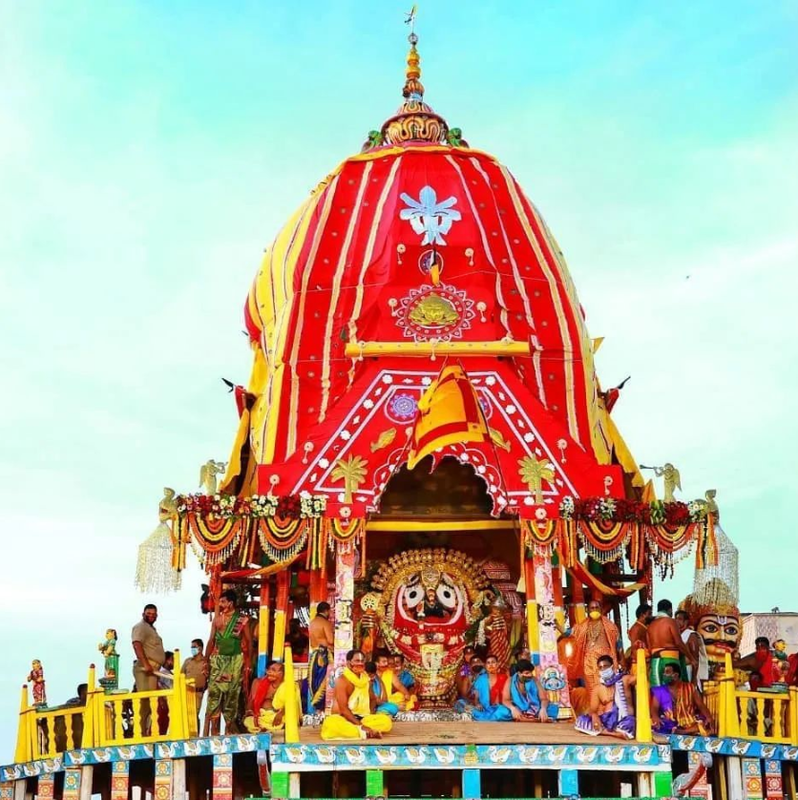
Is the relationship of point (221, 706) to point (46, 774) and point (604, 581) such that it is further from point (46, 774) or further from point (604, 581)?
point (604, 581)

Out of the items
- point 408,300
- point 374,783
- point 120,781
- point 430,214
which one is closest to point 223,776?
point 120,781

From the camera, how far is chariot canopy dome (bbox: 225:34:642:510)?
872 inches

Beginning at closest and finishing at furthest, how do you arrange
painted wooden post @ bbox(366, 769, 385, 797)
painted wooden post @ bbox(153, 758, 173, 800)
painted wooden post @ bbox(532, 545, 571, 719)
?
painted wooden post @ bbox(366, 769, 385, 797) → painted wooden post @ bbox(153, 758, 173, 800) → painted wooden post @ bbox(532, 545, 571, 719)

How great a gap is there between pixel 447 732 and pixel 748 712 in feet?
13.5

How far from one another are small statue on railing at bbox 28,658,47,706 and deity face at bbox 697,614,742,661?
867 centimetres

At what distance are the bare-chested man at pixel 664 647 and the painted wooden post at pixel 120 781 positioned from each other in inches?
254

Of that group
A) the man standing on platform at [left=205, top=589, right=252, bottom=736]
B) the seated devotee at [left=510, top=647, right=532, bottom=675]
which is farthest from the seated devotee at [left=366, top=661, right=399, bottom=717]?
the man standing on platform at [left=205, top=589, right=252, bottom=736]

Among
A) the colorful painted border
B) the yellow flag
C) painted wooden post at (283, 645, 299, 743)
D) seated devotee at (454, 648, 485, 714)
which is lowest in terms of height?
the colorful painted border

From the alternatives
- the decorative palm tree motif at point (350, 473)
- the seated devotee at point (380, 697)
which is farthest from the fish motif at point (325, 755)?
the decorative palm tree motif at point (350, 473)

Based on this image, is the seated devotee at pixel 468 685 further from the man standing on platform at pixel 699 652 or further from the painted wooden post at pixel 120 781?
the painted wooden post at pixel 120 781

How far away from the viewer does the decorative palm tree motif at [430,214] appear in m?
23.3

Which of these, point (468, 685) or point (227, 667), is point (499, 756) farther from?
point (227, 667)

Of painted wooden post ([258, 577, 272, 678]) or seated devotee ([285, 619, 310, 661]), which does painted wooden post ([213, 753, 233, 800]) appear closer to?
painted wooden post ([258, 577, 272, 678])

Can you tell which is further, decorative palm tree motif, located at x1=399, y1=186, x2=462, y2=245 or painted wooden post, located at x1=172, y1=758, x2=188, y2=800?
decorative palm tree motif, located at x1=399, y1=186, x2=462, y2=245
